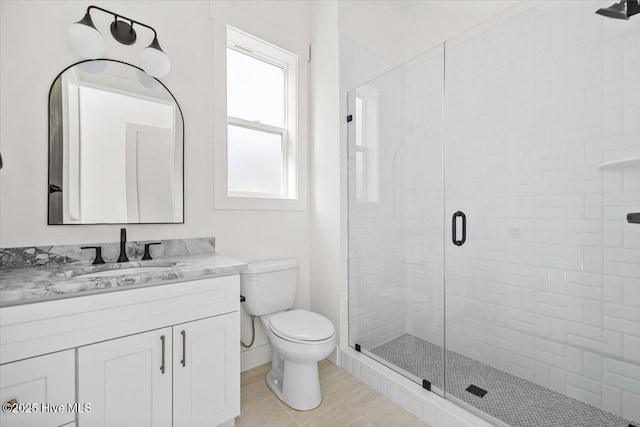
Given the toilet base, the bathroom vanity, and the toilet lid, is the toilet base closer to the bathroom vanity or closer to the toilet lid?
the toilet lid

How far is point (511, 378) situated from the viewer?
180 centimetres

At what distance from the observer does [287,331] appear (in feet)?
5.29

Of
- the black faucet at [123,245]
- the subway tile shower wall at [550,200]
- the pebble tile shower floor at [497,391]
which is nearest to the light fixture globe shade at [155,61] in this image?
the black faucet at [123,245]

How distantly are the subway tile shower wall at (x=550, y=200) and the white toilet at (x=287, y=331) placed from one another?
3.18 feet

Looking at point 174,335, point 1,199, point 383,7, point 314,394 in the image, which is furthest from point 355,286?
point 383,7

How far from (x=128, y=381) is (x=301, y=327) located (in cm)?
82

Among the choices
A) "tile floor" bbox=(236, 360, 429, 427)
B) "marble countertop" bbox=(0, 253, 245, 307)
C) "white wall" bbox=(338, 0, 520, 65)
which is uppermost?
"white wall" bbox=(338, 0, 520, 65)

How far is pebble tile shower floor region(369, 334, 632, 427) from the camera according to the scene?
4.72ft

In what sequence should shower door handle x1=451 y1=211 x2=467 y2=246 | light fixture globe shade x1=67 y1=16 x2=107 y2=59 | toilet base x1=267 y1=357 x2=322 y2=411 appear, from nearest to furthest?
1. light fixture globe shade x1=67 y1=16 x2=107 y2=59
2. toilet base x1=267 y1=357 x2=322 y2=411
3. shower door handle x1=451 y1=211 x2=467 y2=246

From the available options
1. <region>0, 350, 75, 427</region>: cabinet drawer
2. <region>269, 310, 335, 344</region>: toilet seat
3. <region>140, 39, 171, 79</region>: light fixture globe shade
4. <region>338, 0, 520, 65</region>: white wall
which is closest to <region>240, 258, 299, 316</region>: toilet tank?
<region>269, 310, 335, 344</region>: toilet seat

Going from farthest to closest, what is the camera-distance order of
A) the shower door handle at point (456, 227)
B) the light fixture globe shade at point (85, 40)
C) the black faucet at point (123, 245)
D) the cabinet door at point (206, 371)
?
the shower door handle at point (456, 227) < the black faucet at point (123, 245) < the light fixture globe shade at point (85, 40) < the cabinet door at point (206, 371)

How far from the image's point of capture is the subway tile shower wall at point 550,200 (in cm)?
149

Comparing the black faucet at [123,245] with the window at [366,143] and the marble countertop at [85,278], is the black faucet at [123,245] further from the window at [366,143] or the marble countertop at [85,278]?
the window at [366,143]

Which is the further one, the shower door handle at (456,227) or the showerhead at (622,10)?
the shower door handle at (456,227)
